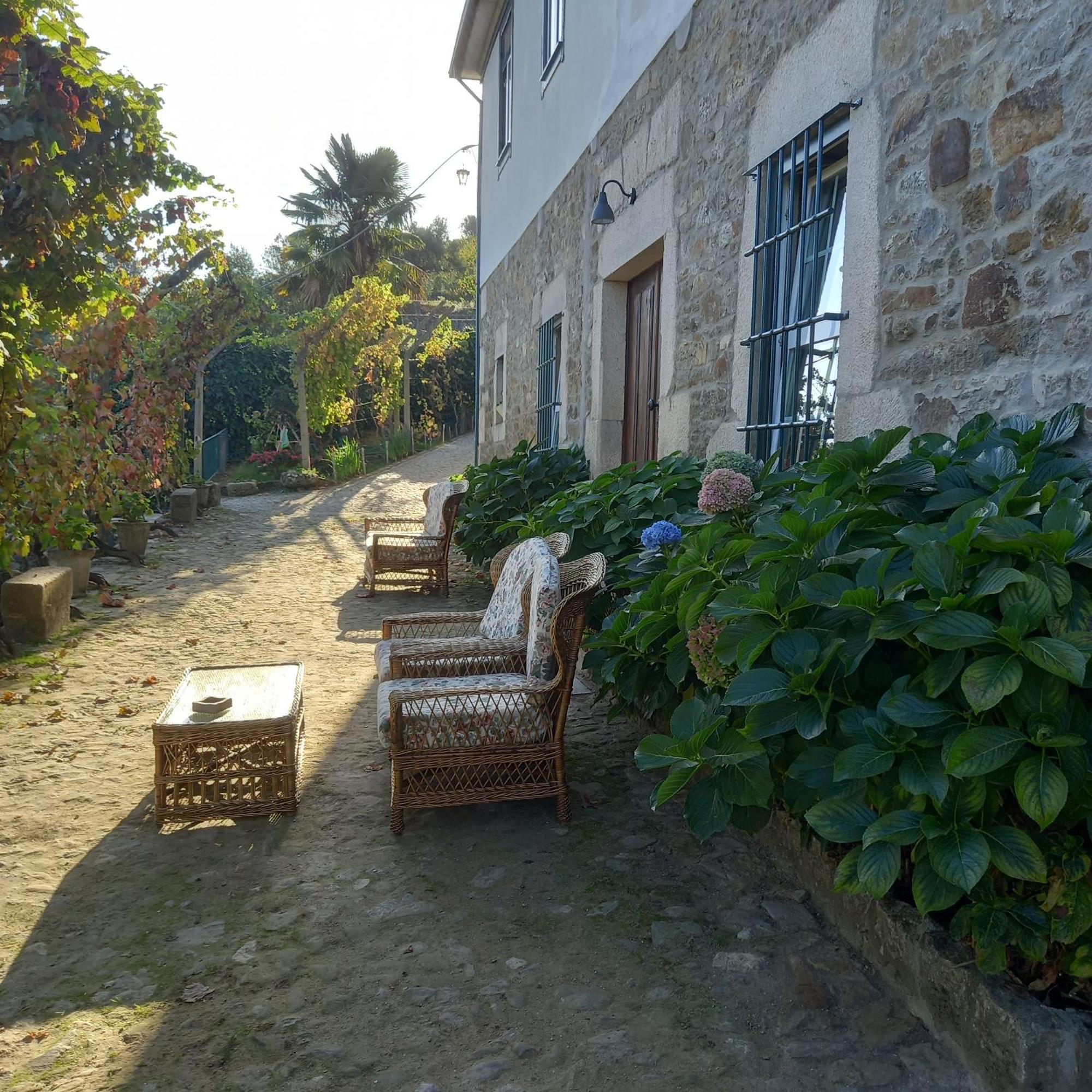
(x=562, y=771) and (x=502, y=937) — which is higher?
(x=562, y=771)

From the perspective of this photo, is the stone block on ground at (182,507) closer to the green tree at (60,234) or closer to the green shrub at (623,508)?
the green tree at (60,234)

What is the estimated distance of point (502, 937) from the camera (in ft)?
7.02

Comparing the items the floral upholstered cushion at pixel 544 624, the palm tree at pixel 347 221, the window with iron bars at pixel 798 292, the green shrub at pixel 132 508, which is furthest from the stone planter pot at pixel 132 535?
the palm tree at pixel 347 221

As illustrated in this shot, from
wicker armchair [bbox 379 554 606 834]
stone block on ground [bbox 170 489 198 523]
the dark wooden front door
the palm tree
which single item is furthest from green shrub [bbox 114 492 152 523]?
the palm tree

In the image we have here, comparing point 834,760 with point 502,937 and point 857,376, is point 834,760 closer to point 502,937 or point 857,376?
point 502,937

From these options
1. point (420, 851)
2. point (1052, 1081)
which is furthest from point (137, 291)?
point (1052, 1081)

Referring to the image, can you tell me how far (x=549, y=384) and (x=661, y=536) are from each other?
4.66 meters

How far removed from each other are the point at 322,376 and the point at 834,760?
45.4 ft

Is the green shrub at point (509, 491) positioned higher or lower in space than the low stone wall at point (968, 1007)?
higher

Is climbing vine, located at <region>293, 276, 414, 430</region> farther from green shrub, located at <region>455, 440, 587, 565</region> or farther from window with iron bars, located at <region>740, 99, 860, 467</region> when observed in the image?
window with iron bars, located at <region>740, 99, 860, 467</region>

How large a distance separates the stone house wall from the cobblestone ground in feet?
4.85

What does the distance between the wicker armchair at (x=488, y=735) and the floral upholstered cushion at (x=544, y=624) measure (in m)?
0.02

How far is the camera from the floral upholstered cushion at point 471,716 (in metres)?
2.66

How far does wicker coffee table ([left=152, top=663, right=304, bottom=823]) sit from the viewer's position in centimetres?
271
